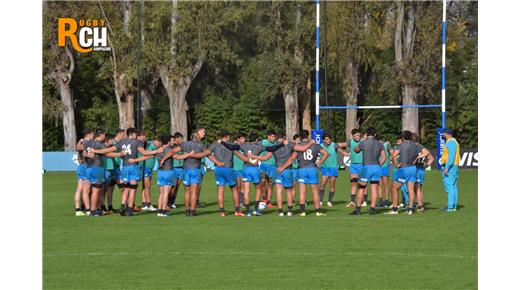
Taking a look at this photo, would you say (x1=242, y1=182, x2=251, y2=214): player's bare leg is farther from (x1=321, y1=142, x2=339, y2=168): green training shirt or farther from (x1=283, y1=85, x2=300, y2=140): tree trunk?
(x1=283, y1=85, x2=300, y2=140): tree trunk

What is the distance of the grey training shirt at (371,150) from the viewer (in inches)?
859

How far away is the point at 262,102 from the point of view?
61312mm

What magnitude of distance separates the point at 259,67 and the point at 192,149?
3859 centimetres

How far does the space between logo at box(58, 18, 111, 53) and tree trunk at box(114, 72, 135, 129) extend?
228 cm

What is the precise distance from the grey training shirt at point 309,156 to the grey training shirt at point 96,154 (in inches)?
171

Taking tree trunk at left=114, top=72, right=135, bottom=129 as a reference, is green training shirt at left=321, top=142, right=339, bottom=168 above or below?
below

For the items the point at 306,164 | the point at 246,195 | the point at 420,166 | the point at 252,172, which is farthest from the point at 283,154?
the point at 420,166

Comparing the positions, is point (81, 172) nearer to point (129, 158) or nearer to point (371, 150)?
point (129, 158)

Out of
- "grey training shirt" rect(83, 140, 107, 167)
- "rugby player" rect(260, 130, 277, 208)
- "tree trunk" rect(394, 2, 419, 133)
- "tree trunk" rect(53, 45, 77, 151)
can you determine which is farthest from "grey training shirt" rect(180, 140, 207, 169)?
"tree trunk" rect(53, 45, 77, 151)

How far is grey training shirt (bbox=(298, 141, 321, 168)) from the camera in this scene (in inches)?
837

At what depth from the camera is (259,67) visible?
2347 inches

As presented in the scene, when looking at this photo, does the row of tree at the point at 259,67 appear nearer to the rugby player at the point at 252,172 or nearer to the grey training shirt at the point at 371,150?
the rugby player at the point at 252,172

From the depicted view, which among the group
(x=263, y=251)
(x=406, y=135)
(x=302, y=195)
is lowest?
(x=263, y=251)
